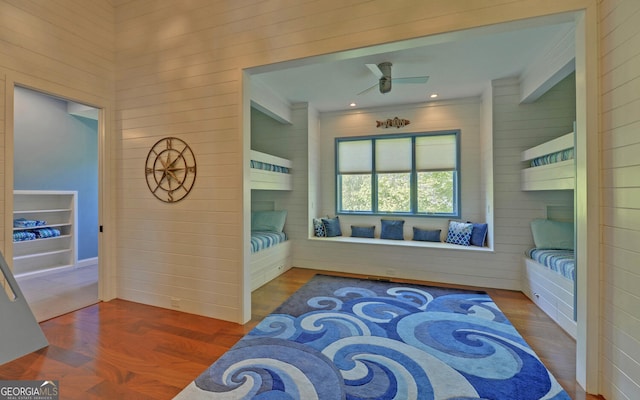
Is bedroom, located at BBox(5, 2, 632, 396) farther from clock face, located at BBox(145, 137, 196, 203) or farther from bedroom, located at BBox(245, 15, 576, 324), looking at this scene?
bedroom, located at BBox(245, 15, 576, 324)

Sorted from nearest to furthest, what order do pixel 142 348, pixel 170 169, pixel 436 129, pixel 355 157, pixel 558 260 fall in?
pixel 142 348 < pixel 558 260 < pixel 170 169 < pixel 436 129 < pixel 355 157

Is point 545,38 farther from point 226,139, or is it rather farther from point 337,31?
point 226,139

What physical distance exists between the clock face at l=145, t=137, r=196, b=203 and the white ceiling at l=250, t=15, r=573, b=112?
1.22m

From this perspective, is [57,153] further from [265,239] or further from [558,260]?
[558,260]

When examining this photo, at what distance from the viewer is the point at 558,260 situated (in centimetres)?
285

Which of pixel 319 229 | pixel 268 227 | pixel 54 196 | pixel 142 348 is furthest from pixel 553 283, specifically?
pixel 54 196

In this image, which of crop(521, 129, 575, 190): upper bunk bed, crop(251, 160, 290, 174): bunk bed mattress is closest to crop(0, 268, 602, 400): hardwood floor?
crop(521, 129, 575, 190): upper bunk bed

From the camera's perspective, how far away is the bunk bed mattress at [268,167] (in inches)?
157

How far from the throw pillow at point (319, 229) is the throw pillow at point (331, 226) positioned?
6cm

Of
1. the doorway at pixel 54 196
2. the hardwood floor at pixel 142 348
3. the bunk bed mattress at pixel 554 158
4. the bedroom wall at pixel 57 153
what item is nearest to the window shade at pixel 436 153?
the bunk bed mattress at pixel 554 158

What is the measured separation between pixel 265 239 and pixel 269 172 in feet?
3.55

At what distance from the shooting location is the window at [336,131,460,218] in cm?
479

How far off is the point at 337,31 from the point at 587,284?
9.23ft
